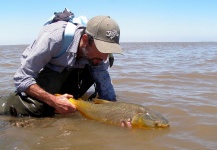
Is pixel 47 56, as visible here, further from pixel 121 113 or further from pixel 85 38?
pixel 121 113

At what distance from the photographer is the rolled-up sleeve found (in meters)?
4.45

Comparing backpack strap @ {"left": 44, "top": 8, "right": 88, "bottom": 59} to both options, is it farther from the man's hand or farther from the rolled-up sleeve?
the rolled-up sleeve

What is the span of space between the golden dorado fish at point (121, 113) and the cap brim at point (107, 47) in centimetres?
77

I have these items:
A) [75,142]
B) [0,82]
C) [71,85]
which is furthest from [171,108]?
[0,82]

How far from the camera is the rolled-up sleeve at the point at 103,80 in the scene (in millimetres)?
4453

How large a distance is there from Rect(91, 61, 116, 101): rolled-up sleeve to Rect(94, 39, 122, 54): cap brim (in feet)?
3.26

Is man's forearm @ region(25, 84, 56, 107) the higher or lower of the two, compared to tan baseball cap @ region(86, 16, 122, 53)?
lower

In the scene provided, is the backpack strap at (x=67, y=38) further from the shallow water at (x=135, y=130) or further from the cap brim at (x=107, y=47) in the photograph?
the shallow water at (x=135, y=130)

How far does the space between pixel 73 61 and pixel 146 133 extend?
4.43ft

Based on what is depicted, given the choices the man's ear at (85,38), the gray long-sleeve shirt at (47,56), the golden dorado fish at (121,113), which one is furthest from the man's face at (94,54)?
the golden dorado fish at (121,113)

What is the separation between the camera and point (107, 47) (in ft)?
11.0

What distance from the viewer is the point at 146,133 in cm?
344

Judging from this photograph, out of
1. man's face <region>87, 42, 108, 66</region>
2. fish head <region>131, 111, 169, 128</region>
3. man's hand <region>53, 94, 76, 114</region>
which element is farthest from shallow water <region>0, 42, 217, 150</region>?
man's face <region>87, 42, 108, 66</region>

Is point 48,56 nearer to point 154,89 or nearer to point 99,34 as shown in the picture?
point 99,34
